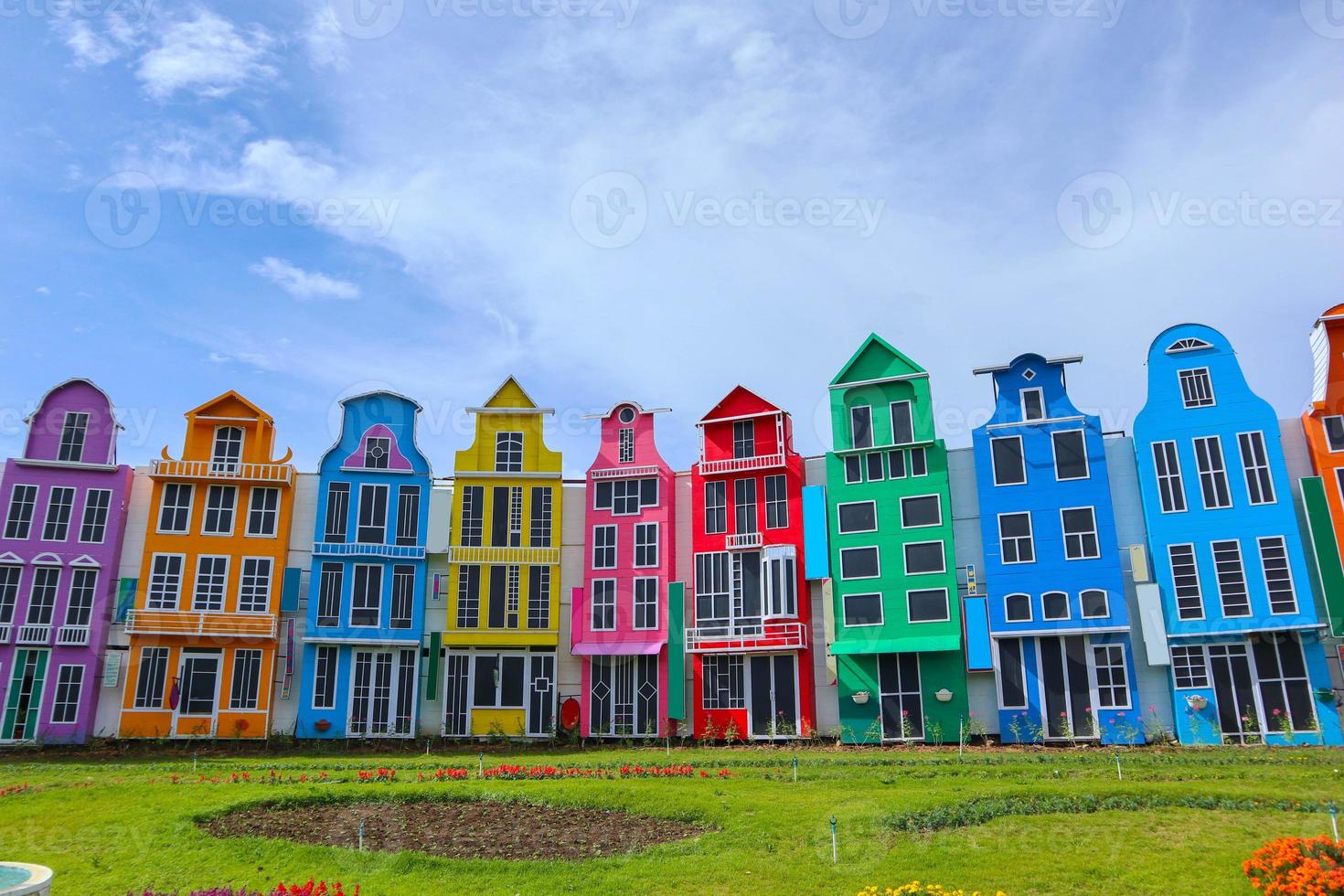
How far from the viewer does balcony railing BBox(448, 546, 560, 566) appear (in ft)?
132

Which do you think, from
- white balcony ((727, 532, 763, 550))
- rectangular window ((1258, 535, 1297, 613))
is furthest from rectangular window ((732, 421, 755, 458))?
rectangular window ((1258, 535, 1297, 613))

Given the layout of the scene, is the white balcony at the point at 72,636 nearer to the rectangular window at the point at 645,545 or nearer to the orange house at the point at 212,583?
the orange house at the point at 212,583

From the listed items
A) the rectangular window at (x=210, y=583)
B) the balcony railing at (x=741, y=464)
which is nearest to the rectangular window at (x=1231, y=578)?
the balcony railing at (x=741, y=464)

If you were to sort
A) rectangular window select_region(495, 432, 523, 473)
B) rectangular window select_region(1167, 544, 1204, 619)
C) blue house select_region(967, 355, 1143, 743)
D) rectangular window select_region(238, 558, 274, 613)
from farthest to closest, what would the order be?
rectangular window select_region(495, 432, 523, 473) → rectangular window select_region(238, 558, 274, 613) → blue house select_region(967, 355, 1143, 743) → rectangular window select_region(1167, 544, 1204, 619)

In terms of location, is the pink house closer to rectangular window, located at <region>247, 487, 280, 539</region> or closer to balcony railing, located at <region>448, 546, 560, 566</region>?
balcony railing, located at <region>448, 546, 560, 566</region>

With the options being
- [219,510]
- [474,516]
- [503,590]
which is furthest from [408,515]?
[219,510]

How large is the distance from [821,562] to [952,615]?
493 centimetres

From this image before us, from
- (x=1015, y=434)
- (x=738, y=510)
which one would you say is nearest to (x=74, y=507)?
(x=738, y=510)

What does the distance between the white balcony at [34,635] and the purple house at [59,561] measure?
0.11 ft

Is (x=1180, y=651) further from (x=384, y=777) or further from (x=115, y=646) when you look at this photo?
(x=115, y=646)

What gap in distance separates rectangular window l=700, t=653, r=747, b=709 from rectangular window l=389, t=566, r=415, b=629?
38.2 feet

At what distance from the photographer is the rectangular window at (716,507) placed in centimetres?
3962

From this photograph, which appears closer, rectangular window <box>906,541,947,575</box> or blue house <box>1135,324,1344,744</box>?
blue house <box>1135,324,1344,744</box>

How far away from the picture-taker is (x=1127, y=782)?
21.1 metres
